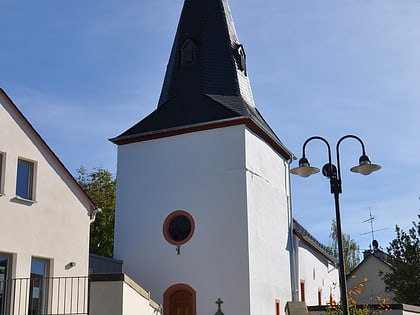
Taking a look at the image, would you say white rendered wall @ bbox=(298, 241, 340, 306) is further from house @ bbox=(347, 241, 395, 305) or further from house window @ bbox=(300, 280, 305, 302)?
house @ bbox=(347, 241, 395, 305)

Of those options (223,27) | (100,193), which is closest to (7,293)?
(223,27)

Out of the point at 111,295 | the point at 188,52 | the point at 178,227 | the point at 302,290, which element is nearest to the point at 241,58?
the point at 188,52

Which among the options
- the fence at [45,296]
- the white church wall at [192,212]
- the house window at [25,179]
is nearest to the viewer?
the fence at [45,296]

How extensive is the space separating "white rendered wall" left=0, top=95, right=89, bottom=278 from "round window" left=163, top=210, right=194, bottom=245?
249 inches

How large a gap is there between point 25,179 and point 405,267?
53.0ft

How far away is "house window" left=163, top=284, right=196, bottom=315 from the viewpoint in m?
20.9

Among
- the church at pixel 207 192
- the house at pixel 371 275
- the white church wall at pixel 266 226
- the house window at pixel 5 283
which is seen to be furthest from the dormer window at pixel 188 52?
the house at pixel 371 275

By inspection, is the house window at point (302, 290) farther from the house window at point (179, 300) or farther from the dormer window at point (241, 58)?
the dormer window at point (241, 58)

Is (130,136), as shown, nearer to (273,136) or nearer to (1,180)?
(273,136)

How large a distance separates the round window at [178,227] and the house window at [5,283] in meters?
8.78

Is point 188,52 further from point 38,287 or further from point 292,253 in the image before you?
point 38,287

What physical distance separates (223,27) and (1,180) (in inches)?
550

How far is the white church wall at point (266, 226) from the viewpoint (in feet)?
69.5

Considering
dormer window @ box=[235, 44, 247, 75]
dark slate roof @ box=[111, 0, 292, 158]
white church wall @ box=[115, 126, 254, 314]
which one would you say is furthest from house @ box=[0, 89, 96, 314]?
dormer window @ box=[235, 44, 247, 75]
